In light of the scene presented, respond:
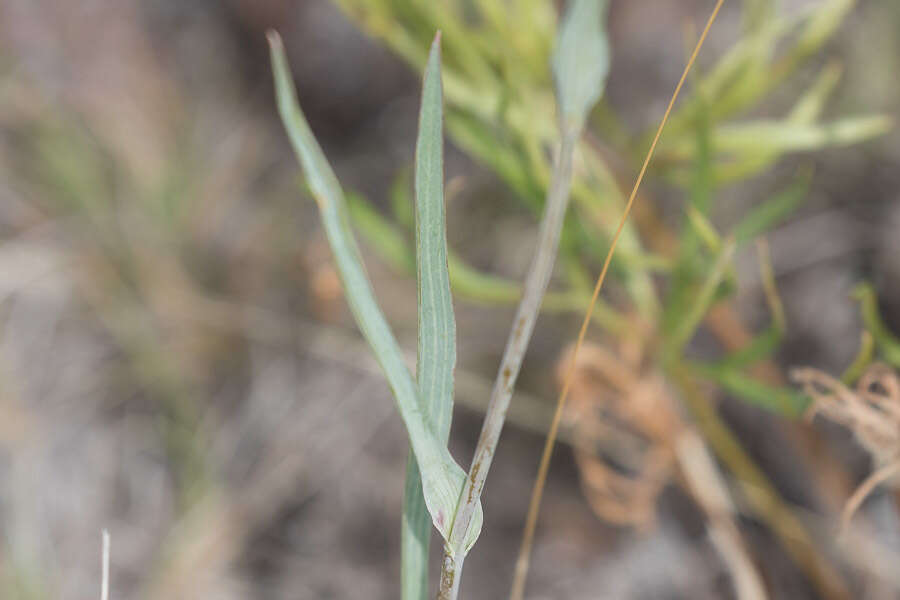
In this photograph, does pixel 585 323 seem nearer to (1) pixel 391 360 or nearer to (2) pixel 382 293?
(1) pixel 391 360

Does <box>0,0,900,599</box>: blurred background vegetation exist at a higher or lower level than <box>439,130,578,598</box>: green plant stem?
higher

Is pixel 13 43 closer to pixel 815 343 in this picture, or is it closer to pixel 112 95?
pixel 112 95

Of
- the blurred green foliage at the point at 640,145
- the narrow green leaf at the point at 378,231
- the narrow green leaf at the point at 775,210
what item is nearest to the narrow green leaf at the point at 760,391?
the blurred green foliage at the point at 640,145

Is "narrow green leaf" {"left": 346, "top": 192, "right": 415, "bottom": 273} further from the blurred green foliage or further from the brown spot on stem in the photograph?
the brown spot on stem

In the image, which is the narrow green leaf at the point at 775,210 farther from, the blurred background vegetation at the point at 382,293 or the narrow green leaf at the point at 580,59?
the narrow green leaf at the point at 580,59

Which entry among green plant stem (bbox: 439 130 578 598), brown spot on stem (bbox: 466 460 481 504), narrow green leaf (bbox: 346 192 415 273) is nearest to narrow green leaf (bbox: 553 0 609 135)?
green plant stem (bbox: 439 130 578 598)
